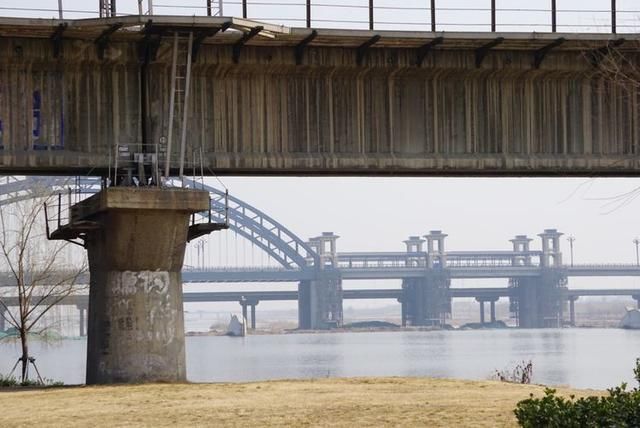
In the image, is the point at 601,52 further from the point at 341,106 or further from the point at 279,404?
the point at 279,404

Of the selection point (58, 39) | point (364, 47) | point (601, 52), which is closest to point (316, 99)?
point (364, 47)

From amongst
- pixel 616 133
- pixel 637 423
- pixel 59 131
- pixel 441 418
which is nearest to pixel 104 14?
pixel 59 131

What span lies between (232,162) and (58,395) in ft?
32.6

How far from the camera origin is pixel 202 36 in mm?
38438

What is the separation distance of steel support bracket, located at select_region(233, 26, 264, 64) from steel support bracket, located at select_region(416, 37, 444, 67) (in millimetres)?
5398

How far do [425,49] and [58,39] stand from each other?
35.3ft

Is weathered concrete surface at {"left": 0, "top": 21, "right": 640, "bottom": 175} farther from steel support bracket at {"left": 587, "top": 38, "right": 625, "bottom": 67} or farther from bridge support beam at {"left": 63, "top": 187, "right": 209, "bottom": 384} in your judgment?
bridge support beam at {"left": 63, "top": 187, "right": 209, "bottom": 384}

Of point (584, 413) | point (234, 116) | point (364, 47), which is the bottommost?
point (584, 413)

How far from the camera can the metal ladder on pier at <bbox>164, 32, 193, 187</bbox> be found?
3853cm

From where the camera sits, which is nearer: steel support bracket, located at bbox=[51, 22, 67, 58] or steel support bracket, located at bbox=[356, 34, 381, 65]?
steel support bracket, located at bbox=[51, 22, 67, 58]

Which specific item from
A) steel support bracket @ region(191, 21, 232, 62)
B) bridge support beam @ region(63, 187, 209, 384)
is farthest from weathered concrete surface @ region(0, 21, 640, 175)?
bridge support beam @ region(63, 187, 209, 384)

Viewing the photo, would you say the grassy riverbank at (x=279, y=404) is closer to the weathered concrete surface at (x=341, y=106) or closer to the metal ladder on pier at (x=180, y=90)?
the metal ladder on pier at (x=180, y=90)

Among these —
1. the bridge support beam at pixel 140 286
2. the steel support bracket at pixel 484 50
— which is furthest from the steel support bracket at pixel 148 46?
the steel support bracket at pixel 484 50

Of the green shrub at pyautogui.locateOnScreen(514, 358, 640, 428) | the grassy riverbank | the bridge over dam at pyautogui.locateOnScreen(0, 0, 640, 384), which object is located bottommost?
the grassy riverbank
